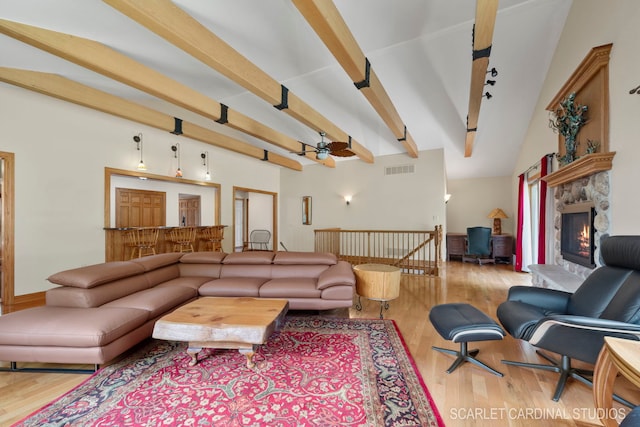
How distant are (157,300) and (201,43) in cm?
265

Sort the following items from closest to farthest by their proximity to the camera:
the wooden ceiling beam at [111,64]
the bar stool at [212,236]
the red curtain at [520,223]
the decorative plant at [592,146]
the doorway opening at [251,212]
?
the wooden ceiling beam at [111,64] < the decorative plant at [592,146] < the red curtain at [520,223] < the bar stool at [212,236] < the doorway opening at [251,212]

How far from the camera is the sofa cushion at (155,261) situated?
3.10m

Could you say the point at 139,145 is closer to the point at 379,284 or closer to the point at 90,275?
the point at 90,275

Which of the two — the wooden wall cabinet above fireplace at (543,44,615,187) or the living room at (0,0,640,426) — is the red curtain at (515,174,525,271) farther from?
the wooden wall cabinet above fireplace at (543,44,615,187)

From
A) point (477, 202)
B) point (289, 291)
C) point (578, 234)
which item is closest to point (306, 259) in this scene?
point (289, 291)

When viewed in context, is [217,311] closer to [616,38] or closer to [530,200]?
[616,38]

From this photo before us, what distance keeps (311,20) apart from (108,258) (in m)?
5.23

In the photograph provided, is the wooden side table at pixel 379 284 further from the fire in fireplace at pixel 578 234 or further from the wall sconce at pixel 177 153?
the wall sconce at pixel 177 153

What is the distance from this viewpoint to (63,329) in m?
1.90

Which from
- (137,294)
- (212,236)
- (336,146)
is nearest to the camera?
(137,294)

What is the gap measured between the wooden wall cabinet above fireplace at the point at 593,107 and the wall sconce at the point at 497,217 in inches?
172

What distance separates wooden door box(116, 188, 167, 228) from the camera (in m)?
6.08

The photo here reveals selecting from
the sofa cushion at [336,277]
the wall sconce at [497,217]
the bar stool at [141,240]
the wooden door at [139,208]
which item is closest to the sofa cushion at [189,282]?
the sofa cushion at [336,277]

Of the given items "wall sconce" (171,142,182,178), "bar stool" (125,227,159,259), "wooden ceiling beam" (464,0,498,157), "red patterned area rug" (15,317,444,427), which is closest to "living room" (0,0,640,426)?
"wall sconce" (171,142,182,178)
